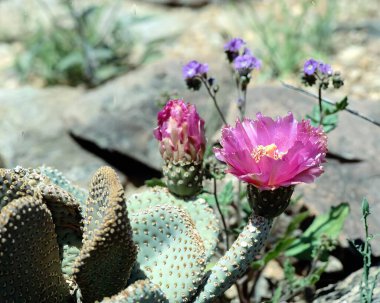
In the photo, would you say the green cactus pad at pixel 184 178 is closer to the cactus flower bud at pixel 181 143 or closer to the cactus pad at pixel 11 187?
the cactus flower bud at pixel 181 143

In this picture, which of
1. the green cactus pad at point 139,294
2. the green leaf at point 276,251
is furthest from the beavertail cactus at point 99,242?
the green leaf at point 276,251

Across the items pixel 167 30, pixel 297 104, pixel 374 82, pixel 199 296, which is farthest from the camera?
pixel 167 30

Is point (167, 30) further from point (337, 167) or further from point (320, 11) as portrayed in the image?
point (337, 167)

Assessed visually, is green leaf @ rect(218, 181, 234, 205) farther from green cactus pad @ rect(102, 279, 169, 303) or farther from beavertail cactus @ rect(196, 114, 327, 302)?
green cactus pad @ rect(102, 279, 169, 303)

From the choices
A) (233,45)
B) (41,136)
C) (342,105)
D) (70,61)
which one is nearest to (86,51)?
(70,61)

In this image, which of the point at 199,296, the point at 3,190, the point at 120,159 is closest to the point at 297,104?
the point at 120,159

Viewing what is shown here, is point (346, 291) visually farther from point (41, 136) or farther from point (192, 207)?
point (41, 136)
